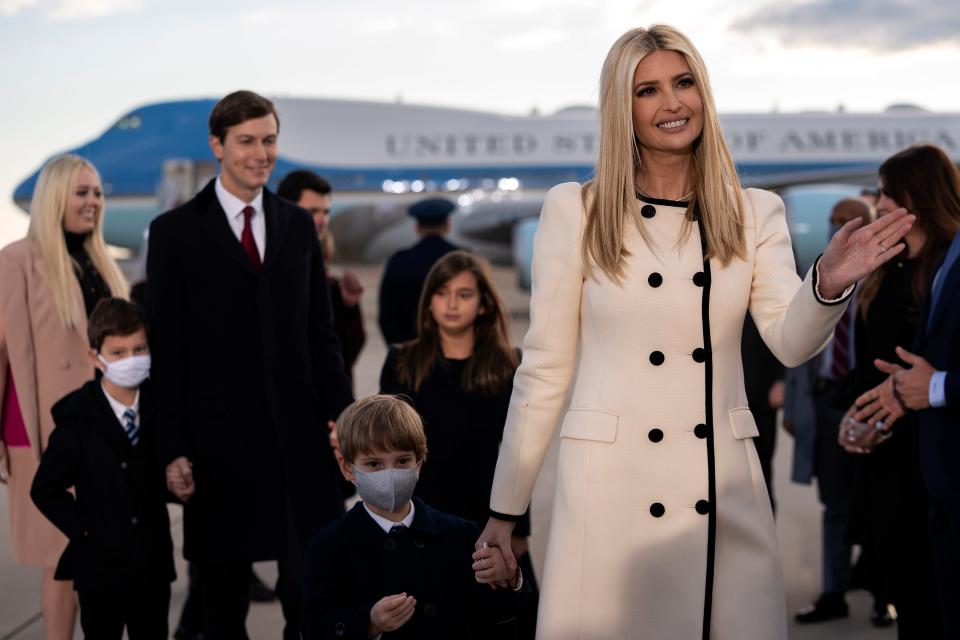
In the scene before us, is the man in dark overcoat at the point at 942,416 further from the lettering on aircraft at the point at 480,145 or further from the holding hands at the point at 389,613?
the lettering on aircraft at the point at 480,145

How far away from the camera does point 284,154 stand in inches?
711

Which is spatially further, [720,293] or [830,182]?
[830,182]

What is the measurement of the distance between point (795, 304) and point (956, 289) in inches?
40.3

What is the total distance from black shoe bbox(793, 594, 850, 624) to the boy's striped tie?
98.8 inches

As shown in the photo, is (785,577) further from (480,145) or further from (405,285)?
(480,145)

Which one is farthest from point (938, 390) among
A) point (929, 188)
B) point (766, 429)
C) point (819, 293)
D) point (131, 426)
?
point (131, 426)

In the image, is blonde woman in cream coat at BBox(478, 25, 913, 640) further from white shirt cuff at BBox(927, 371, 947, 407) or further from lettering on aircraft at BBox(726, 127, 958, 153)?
lettering on aircraft at BBox(726, 127, 958, 153)

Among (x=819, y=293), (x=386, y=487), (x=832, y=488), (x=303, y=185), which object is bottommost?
(x=832, y=488)

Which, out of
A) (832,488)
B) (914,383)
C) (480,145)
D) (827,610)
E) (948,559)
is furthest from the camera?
(480,145)

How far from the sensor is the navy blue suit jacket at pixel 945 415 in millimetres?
2631

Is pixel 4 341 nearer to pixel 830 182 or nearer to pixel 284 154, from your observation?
pixel 284 154

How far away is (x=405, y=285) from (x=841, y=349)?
6.08 ft

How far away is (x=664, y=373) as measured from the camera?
194 centimetres

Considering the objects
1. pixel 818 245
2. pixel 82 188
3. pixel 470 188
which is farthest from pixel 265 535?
pixel 470 188
